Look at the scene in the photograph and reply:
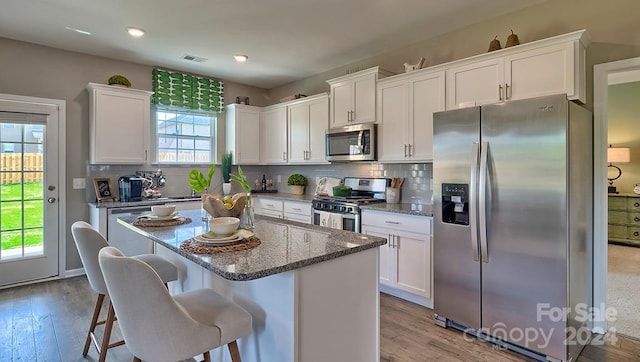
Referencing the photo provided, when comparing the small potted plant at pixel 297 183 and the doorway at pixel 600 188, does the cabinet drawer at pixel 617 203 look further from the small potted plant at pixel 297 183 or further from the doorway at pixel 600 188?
the small potted plant at pixel 297 183

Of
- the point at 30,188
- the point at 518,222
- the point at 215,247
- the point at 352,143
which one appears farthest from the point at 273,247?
the point at 30,188

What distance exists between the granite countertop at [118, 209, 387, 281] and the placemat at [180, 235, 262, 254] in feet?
0.10

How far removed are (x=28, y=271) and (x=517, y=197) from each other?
16.2 ft

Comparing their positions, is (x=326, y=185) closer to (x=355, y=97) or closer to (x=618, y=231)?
(x=355, y=97)

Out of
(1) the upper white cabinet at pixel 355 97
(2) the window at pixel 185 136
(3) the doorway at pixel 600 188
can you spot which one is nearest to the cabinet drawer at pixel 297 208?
Answer: (1) the upper white cabinet at pixel 355 97

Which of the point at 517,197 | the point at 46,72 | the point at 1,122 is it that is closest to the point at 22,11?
the point at 46,72

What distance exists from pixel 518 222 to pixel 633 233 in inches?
201

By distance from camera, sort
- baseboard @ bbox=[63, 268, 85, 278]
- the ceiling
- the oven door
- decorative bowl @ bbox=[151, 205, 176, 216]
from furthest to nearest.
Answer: baseboard @ bbox=[63, 268, 85, 278], the oven door, the ceiling, decorative bowl @ bbox=[151, 205, 176, 216]

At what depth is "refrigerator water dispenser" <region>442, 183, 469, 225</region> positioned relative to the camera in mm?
2592

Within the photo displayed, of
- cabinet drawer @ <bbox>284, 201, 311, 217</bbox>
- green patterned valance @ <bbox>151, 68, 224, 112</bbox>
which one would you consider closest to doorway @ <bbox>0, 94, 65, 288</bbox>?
green patterned valance @ <bbox>151, 68, 224, 112</bbox>

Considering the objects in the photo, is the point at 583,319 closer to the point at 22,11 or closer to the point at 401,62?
the point at 401,62

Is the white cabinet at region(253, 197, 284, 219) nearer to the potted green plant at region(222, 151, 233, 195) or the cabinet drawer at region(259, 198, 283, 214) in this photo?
the cabinet drawer at region(259, 198, 283, 214)

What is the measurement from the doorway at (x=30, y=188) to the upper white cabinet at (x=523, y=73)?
14.3 feet

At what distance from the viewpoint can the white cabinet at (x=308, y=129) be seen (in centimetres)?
450
